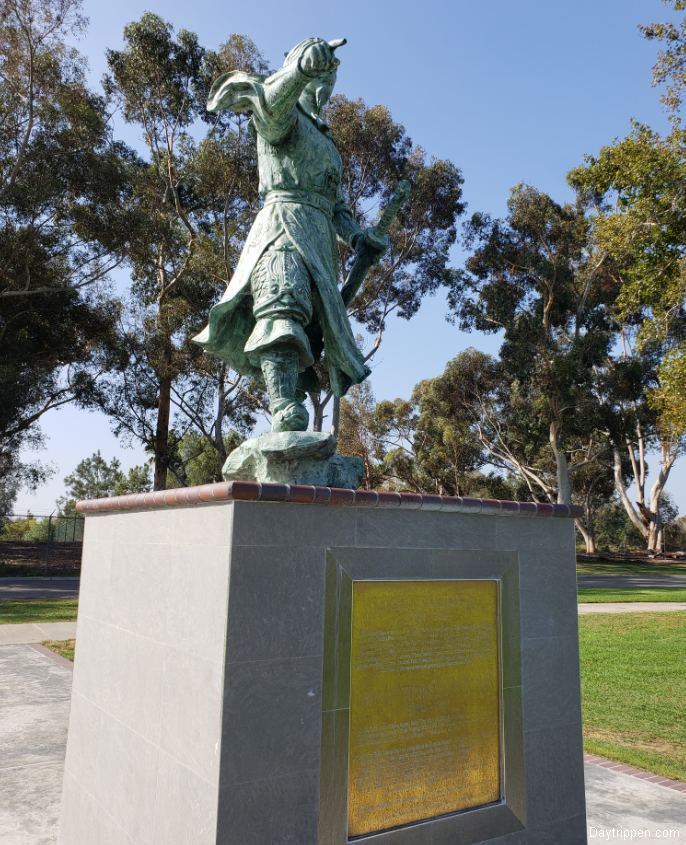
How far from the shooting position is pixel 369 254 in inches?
163

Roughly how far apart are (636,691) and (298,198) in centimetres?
635

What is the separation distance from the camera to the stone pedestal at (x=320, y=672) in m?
2.53

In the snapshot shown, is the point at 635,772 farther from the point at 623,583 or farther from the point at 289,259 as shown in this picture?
the point at 623,583

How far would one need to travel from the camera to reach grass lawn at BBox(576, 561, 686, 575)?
26223 millimetres

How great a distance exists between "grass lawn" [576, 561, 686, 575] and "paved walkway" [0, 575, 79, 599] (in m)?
17.9

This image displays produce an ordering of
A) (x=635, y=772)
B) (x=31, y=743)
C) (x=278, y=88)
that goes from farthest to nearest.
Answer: (x=31, y=743)
(x=635, y=772)
(x=278, y=88)

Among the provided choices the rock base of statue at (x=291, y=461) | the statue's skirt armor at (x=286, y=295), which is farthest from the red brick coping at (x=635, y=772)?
the statue's skirt armor at (x=286, y=295)

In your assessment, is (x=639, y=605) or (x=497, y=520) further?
(x=639, y=605)

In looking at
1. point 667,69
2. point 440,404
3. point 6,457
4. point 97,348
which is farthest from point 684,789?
point 440,404

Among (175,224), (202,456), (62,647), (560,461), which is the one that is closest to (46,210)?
(175,224)

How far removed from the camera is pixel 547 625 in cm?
348

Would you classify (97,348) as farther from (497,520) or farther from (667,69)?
(497,520)

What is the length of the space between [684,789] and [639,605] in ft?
34.5

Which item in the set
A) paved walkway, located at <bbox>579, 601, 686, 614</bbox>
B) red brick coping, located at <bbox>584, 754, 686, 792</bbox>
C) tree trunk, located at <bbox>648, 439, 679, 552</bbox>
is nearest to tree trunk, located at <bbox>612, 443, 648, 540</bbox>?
tree trunk, located at <bbox>648, 439, 679, 552</bbox>
